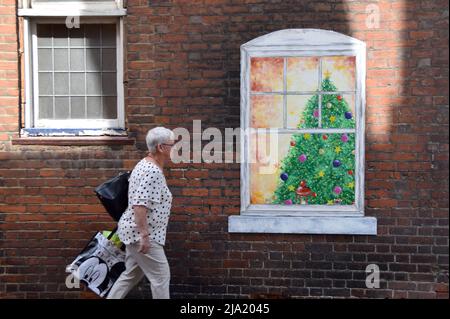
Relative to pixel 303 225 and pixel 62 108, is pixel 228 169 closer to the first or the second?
pixel 303 225

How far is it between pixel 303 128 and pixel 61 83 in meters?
2.62

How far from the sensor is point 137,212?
17.4ft

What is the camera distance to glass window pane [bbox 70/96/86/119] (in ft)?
22.3

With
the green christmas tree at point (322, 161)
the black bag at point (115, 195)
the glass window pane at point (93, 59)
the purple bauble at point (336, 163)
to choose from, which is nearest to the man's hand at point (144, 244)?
the black bag at point (115, 195)

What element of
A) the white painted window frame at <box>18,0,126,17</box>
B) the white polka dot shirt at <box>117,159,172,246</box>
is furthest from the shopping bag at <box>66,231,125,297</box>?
the white painted window frame at <box>18,0,126,17</box>

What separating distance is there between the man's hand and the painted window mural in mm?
1567

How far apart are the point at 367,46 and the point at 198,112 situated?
1.82 metres

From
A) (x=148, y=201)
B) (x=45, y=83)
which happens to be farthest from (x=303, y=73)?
(x=45, y=83)

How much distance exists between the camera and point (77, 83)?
6.79 metres

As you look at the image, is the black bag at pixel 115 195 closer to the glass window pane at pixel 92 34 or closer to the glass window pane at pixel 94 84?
the glass window pane at pixel 94 84

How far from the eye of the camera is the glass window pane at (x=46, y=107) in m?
6.82

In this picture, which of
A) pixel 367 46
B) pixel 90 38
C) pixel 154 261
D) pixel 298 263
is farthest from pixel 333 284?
pixel 90 38

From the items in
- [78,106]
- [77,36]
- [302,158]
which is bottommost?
[302,158]
